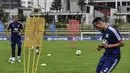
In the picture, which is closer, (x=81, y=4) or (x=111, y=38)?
(x=111, y=38)

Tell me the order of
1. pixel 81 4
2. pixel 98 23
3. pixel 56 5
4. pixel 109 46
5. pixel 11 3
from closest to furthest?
pixel 98 23, pixel 109 46, pixel 81 4, pixel 56 5, pixel 11 3

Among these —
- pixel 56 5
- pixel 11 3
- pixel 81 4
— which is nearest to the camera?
pixel 81 4

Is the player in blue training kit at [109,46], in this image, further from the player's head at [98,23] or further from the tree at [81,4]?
the tree at [81,4]

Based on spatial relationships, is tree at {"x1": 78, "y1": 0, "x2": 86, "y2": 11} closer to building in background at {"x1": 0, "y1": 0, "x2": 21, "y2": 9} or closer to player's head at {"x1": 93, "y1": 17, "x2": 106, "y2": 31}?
building in background at {"x1": 0, "y1": 0, "x2": 21, "y2": 9}

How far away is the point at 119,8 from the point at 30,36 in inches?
3656

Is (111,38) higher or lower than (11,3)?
higher

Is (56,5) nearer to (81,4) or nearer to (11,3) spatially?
(81,4)

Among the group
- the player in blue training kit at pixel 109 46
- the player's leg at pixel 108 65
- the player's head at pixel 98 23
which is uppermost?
the player's head at pixel 98 23

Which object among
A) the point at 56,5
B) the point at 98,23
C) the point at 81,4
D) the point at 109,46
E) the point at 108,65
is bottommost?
the point at 56,5

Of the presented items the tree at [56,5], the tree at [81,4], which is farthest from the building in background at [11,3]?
the tree at [81,4]

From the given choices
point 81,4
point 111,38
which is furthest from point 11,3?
point 111,38

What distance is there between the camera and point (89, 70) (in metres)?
14.6

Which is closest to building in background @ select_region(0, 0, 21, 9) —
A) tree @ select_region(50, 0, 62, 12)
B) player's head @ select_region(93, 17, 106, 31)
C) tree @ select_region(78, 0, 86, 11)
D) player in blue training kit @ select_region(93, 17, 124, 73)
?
tree @ select_region(50, 0, 62, 12)

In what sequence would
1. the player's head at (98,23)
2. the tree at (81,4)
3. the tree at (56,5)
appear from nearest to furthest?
the player's head at (98,23) < the tree at (81,4) < the tree at (56,5)
